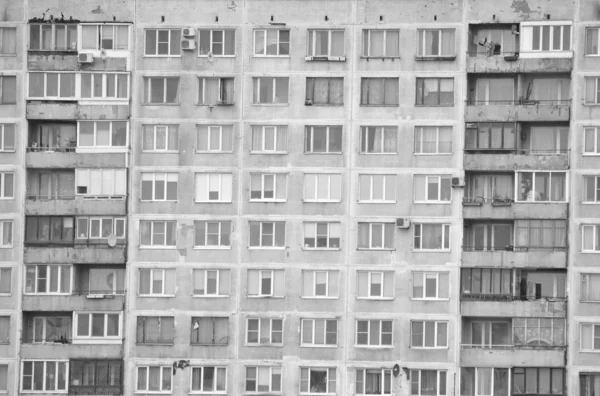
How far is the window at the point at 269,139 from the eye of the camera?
8081cm

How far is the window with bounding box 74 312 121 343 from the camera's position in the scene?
80625 mm

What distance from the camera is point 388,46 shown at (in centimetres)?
8062

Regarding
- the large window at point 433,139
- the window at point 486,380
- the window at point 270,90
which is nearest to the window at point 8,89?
the window at point 270,90

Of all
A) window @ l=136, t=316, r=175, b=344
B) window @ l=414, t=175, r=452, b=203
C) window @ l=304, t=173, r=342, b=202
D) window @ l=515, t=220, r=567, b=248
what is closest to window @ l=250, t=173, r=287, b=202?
window @ l=304, t=173, r=342, b=202

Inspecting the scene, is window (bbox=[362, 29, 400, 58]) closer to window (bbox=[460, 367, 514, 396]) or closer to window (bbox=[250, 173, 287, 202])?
window (bbox=[250, 173, 287, 202])

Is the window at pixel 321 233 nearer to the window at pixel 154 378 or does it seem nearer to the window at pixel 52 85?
the window at pixel 154 378

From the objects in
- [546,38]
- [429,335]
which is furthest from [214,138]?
[546,38]

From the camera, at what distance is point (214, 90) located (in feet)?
267

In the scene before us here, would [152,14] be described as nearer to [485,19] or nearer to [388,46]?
[388,46]

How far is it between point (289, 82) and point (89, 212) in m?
12.6

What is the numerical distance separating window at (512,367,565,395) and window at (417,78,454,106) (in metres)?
14.4

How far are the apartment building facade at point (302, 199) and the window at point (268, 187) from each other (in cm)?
8

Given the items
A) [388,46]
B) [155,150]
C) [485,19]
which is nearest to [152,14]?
[155,150]

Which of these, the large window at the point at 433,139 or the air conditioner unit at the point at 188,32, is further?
the air conditioner unit at the point at 188,32
